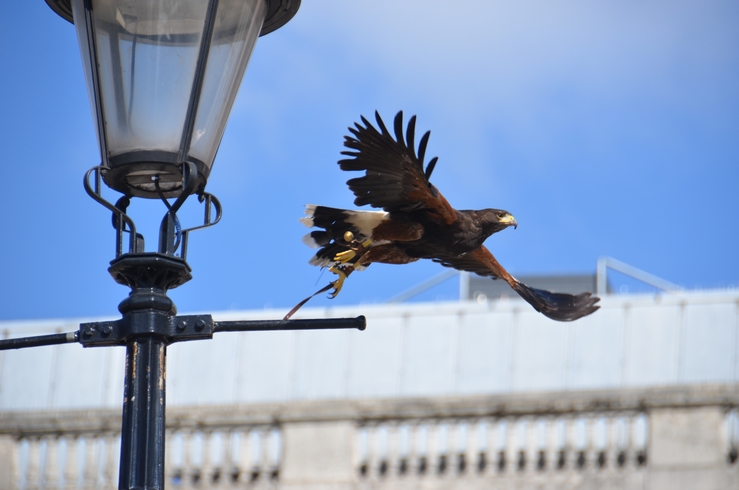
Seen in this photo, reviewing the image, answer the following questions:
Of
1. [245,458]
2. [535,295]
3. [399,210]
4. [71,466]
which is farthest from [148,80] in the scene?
[71,466]

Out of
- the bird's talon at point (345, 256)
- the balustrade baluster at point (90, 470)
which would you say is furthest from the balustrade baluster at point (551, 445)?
the bird's talon at point (345, 256)

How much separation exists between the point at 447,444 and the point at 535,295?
21.3 ft

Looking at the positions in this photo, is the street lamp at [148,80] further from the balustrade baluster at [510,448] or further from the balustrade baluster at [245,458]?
the balustrade baluster at [245,458]

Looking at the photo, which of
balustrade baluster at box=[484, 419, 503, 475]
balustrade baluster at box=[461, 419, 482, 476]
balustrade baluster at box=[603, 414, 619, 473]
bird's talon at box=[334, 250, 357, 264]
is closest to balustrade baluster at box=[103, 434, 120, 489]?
balustrade baluster at box=[461, 419, 482, 476]

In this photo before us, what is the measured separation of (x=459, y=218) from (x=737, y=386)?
712cm

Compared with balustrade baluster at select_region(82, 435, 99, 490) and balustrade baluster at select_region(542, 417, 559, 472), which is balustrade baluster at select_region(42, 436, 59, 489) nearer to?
balustrade baluster at select_region(82, 435, 99, 490)

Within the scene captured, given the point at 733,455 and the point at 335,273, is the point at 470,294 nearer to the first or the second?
the point at 733,455

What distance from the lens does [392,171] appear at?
6168 mm

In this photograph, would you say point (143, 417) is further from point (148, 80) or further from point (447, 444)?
point (447, 444)

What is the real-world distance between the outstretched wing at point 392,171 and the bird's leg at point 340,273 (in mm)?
483

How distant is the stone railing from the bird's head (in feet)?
21.9

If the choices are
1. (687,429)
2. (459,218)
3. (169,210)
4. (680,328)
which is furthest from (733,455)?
(169,210)

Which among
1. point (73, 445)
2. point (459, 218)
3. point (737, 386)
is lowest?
point (73, 445)

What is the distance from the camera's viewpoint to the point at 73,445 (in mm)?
14227
